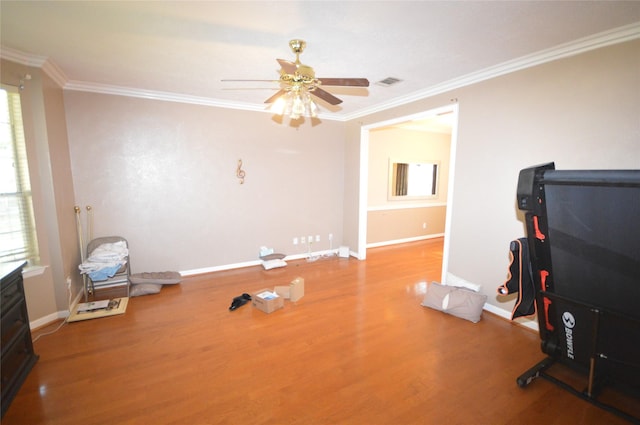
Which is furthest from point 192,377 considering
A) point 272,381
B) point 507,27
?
point 507,27

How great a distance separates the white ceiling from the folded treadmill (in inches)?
45.3

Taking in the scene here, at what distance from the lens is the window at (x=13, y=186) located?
2562 mm

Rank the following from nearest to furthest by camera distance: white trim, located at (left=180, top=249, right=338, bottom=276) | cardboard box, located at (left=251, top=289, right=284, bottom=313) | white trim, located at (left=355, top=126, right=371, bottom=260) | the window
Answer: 1. the window
2. cardboard box, located at (left=251, top=289, right=284, bottom=313)
3. white trim, located at (left=180, top=249, right=338, bottom=276)
4. white trim, located at (left=355, top=126, right=371, bottom=260)

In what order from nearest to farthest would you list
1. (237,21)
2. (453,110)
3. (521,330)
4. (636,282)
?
(636,282) → (237,21) → (521,330) → (453,110)

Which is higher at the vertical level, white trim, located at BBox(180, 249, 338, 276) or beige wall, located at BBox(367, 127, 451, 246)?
beige wall, located at BBox(367, 127, 451, 246)

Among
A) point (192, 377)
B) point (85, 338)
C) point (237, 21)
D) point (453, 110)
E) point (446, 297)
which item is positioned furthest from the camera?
point (453, 110)

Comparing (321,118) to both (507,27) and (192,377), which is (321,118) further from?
(192,377)

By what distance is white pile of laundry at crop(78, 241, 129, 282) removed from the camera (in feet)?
10.9

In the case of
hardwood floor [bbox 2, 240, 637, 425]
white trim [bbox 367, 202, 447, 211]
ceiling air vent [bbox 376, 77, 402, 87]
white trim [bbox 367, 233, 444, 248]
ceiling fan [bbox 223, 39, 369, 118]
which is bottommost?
hardwood floor [bbox 2, 240, 637, 425]

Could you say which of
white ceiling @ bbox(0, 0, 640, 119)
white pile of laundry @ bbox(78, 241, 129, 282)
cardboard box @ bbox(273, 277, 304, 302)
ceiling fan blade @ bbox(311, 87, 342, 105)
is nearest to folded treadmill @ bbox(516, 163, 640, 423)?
white ceiling @ bbox(0, 0, 640, 119)

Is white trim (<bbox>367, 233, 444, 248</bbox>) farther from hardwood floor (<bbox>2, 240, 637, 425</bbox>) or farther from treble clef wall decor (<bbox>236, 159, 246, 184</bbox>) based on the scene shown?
treble clef wall decor (<bbox>236, 159, 246, 184</bbox>)

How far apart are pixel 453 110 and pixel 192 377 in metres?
3.83

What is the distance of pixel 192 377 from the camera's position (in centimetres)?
218

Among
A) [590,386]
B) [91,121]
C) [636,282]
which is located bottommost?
[590,386]
